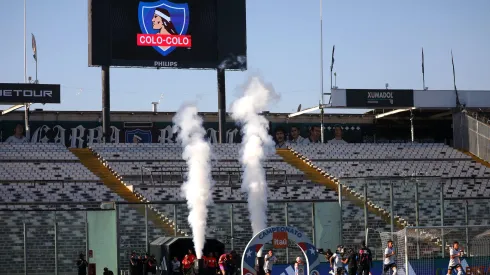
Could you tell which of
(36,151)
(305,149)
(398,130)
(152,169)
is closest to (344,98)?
(305,149)

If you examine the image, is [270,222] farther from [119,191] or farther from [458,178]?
[458,178]

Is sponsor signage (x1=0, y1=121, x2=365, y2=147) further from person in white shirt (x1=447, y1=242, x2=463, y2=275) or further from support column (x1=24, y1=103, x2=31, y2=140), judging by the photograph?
person in white shirt (x1=447, y1=242, x2=463, y2=275)

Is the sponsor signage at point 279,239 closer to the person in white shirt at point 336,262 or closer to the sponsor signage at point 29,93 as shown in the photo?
the person in white shirt at point 336,262

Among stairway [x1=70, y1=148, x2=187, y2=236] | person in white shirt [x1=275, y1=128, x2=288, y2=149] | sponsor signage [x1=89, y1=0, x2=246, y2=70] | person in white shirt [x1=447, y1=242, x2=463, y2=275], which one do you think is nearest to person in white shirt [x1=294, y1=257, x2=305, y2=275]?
person in white shirt [x1=447, y1=242, x2=463, y2=275]

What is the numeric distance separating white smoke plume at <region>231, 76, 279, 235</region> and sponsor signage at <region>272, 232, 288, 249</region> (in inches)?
204

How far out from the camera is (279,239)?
28766mm

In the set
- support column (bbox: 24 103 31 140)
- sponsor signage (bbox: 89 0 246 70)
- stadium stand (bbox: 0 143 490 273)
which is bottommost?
stadium stand (bbox: 0 143 490 273)

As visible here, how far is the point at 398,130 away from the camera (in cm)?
5997

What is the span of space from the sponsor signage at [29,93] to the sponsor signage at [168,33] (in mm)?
3706

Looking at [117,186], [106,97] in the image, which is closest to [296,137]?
[106,97]

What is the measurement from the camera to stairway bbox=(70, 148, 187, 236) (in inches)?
1355

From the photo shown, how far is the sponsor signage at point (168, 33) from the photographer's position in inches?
1873

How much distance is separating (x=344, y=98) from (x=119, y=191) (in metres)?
A: 15.8

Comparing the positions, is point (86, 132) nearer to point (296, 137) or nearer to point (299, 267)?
point (296, 137)
